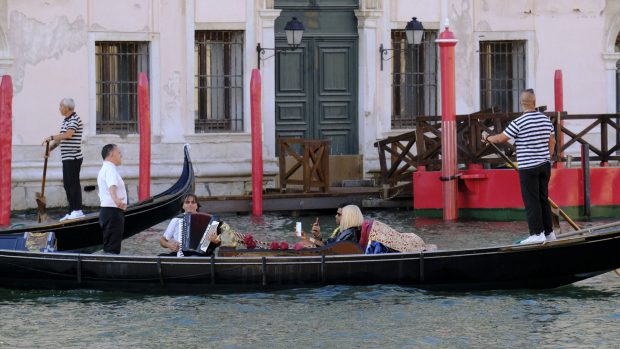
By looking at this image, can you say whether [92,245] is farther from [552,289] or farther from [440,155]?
[440,155]

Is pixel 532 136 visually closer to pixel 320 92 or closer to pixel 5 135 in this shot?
pixel 5 135

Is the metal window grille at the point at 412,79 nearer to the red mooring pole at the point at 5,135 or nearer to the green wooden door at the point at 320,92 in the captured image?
the green wooden door at the point at 320,92

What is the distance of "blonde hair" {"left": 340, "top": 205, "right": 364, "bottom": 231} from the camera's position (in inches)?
465

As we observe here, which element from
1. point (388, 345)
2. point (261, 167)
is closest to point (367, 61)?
point (261, 167)

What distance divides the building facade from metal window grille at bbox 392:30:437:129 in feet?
0.05

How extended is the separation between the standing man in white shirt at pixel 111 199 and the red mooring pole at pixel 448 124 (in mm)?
4906

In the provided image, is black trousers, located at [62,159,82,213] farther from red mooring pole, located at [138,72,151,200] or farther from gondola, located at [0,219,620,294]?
gondola, located at [0,219,620,294]

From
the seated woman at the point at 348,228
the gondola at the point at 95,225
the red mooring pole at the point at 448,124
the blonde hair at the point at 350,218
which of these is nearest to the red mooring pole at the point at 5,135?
the gondola at the point at 95,225

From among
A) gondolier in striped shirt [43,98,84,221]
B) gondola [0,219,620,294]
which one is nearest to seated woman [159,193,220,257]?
gondola [0,219,620,294]

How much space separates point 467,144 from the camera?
17094 millimetres

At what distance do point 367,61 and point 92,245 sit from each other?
6107 millimetres

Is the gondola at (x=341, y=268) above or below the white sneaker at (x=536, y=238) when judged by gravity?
below

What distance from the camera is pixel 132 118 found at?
18.0m

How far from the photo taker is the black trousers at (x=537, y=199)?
11.7 metres
